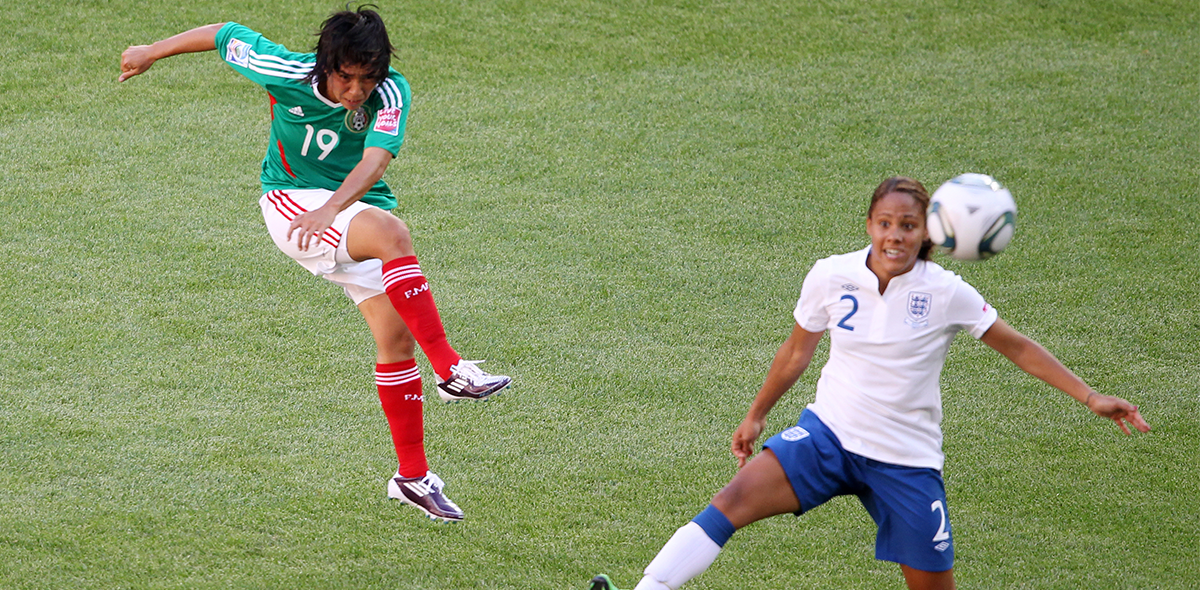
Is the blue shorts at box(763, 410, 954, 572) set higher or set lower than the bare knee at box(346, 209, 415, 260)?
lower

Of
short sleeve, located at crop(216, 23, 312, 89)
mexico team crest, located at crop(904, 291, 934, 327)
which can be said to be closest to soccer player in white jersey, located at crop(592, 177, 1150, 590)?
mexico team crest, located at crop(904, 291, 934, 327)

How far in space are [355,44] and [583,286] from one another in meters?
3.00

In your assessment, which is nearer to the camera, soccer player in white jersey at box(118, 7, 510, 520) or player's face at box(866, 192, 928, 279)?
player's face at box(866, 192, 928, 279)

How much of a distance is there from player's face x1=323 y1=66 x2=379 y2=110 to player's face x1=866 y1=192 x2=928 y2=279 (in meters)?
1.71

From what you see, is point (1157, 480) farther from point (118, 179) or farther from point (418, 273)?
point (118, 179)

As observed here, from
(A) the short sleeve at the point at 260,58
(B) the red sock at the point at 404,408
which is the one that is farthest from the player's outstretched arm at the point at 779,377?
(A) the short sleeve at the point at 260,58

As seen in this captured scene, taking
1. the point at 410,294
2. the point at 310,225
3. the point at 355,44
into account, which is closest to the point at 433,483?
the point at 410,294

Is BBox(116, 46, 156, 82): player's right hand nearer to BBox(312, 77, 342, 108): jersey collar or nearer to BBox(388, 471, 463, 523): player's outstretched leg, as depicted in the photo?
BBox(312, 77, 342, 108): jersey collar

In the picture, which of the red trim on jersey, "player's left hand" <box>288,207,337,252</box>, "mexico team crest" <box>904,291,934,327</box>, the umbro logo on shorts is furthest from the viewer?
the red trim on jersey

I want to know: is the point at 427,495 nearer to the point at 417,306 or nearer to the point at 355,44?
the point at 417,306

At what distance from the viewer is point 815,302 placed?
3.41 meters

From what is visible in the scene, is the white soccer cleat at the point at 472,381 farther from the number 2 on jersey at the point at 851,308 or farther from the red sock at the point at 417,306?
the number 2 on jersey at the point at 851,308

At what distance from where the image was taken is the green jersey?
4.01 metres

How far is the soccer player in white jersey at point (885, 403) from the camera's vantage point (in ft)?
10.8
